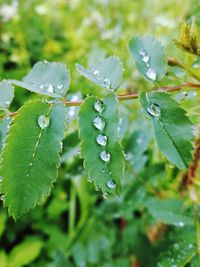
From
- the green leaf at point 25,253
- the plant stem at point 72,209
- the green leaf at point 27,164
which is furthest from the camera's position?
the plant stem at point 72,209

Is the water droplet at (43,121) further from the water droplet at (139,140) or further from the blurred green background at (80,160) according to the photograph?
the water droplet at (139,140)

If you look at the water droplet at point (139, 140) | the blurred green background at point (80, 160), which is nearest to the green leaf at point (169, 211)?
the blurred green background at point (80, 160)

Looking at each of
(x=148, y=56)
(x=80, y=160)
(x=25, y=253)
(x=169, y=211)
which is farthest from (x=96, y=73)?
(x=25, y=253)

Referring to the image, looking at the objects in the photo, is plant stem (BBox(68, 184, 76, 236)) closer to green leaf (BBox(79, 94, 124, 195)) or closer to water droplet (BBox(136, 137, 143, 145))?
water droplet (BBox(136, 137, 143, 145))

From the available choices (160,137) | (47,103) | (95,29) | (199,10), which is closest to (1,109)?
(47,103)

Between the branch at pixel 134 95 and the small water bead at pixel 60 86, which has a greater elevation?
the branch at pixel 134 95

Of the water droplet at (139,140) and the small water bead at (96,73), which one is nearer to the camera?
the small water bead at (96,73)

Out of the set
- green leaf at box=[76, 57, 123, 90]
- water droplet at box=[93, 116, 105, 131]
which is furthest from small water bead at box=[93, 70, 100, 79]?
water droplet at box=[93, 116, 105, 131]
